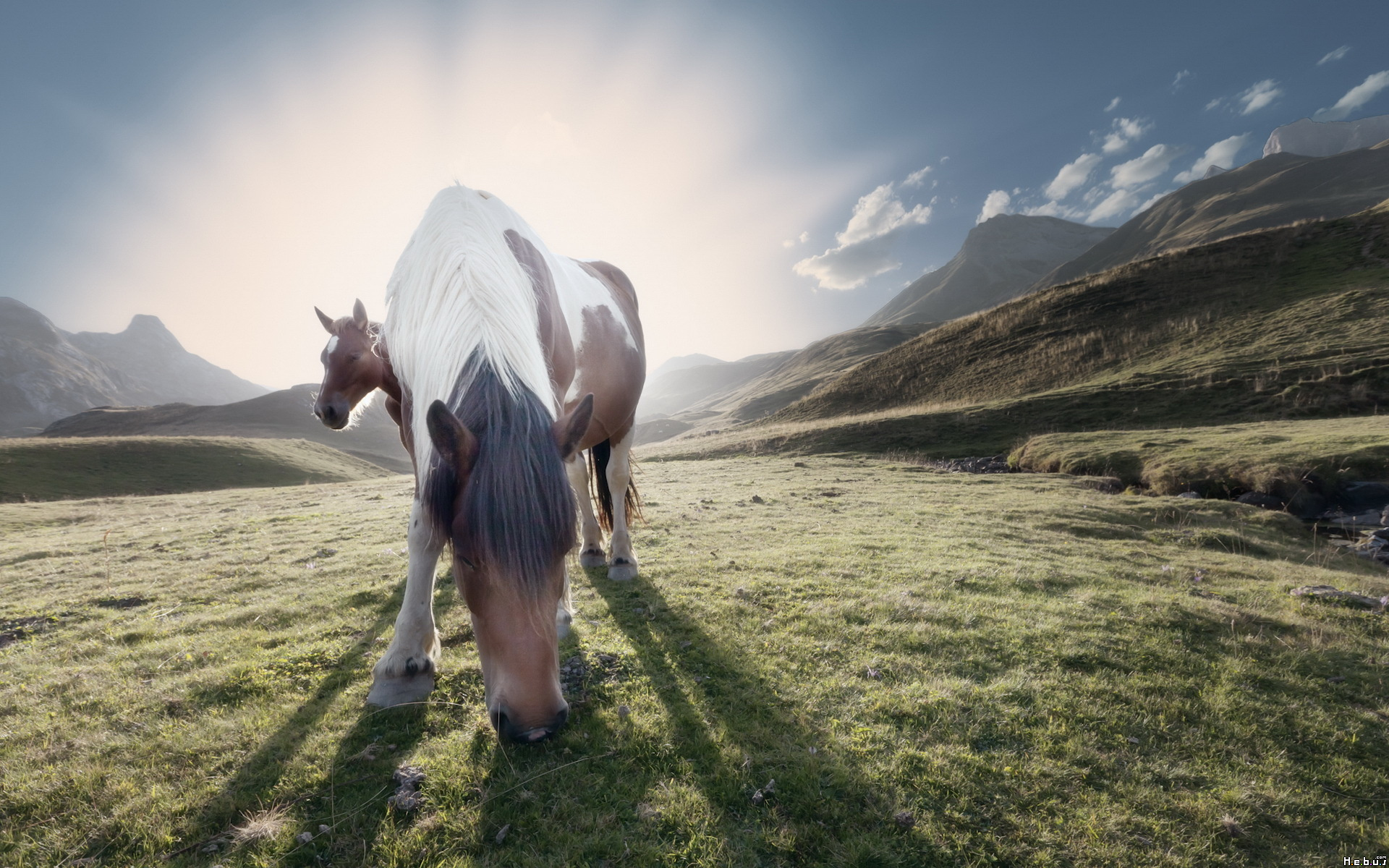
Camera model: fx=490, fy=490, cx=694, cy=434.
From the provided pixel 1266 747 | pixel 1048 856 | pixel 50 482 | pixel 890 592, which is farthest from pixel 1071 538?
pixel 50 482

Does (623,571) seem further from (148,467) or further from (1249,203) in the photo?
(1249,203)

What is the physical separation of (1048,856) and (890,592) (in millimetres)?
3736

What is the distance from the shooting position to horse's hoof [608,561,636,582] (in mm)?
6801

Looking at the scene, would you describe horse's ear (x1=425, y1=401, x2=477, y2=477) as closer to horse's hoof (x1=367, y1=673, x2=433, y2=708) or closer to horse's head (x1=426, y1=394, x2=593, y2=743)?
horse's head (x1=426, y1=394, x2=593, y2=743)

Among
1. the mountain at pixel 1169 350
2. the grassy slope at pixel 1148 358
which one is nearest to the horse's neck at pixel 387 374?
the grassy slope at pixel 1148 358

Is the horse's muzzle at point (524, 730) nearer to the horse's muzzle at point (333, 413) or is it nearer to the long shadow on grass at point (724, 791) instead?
the long shadow on grass at point (724, 791)

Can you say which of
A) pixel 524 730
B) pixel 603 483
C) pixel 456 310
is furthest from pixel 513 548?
pixel 603 483

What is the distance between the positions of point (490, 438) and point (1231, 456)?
2182 cm

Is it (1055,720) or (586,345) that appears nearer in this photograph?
(1055,720)

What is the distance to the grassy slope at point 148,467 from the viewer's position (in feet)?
99.1

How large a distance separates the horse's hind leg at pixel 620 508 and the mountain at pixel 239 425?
74.6 meters

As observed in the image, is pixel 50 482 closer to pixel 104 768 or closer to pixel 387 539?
pixel 387 539

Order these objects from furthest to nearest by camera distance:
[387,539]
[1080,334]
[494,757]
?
[1080,334] < [387,539] < [494,757]

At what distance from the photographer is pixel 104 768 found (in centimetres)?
303
